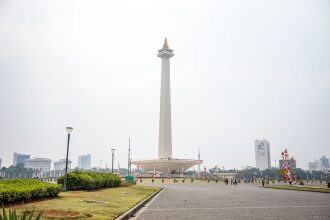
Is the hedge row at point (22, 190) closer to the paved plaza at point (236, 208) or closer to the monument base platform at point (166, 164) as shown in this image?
the paved plaza at point (236, 208)

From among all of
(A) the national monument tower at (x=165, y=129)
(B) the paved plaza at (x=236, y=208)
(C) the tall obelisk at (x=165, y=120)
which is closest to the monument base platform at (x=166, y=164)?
(A) the national monument tower at (x=165, y=129)

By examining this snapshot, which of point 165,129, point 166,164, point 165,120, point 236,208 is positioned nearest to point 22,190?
point 236,208

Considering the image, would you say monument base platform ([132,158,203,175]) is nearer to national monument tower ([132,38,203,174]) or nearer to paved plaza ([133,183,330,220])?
national monument tower ([132,38,203,174])

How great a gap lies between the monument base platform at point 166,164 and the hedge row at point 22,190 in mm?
81427

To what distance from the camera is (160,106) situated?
334 ft

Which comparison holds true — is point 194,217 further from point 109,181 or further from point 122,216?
point 109,181

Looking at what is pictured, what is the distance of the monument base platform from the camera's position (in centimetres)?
9900

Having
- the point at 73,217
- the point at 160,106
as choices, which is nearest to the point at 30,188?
the point at 73,217

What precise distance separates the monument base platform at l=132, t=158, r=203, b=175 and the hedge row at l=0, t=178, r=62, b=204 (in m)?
81.4

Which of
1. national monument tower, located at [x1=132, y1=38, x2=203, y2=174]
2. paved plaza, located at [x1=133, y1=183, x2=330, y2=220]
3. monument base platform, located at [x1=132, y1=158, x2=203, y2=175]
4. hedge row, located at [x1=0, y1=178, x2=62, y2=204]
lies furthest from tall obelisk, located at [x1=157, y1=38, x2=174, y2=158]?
hedge row, located at [x1=0, y1=178, x2=62, y2=204]

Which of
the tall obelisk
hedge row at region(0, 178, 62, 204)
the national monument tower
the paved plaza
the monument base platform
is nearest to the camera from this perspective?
the paved plaza

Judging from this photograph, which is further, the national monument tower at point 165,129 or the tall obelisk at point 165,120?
the tall obelisk at point 165,120

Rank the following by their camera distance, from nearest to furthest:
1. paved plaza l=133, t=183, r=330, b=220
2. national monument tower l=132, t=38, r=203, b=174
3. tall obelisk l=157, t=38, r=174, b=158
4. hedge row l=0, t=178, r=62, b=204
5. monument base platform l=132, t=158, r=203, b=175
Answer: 1. paved plaza l=133, t=183, r=330, b=220
2. hedge row l=0, t=178, r=62, b=204
3. monument base platform l=132, t=158, r=203, b=175
4. national monument tower l=132, t=38, r=203, b=174
5. tall obelisk l=157, t=38, r=174, b=158

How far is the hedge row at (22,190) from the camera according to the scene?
13.0 meters
